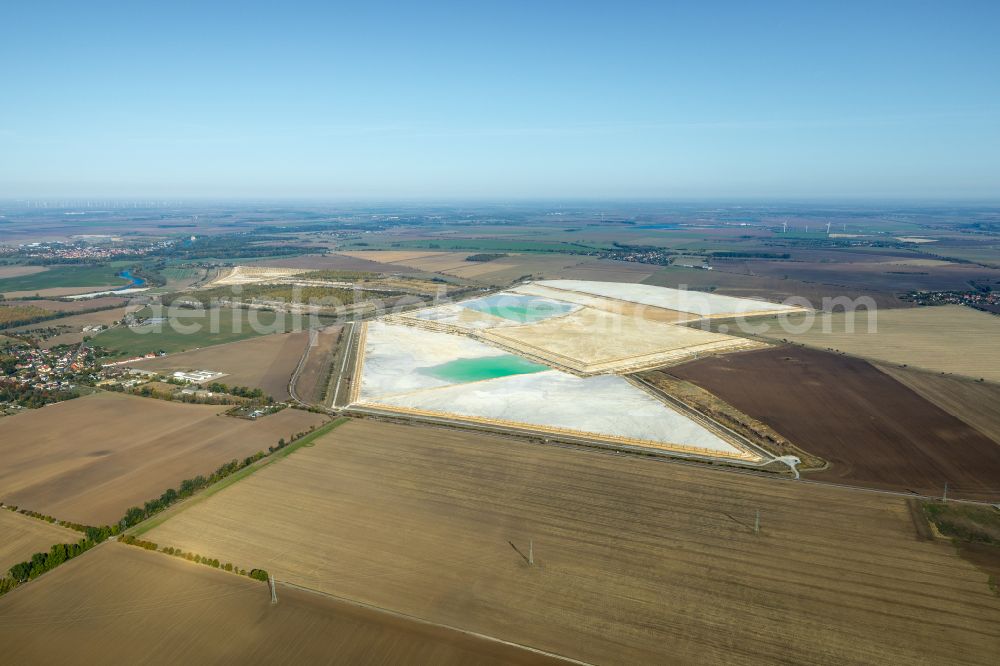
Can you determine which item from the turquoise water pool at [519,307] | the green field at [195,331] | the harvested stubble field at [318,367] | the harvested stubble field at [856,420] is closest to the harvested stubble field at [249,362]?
the harvested stubble field at [318,367]

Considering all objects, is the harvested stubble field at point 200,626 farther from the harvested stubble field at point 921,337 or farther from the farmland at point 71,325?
the farmland at point 71,325

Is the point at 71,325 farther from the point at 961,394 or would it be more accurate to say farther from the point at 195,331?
the point at 961,394

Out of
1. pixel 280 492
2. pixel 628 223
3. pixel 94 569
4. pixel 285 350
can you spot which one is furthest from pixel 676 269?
pixel 628 223

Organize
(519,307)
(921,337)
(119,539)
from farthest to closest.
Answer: (519,307) → (921,337) → (119,539)

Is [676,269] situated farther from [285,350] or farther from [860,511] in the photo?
[860,511]

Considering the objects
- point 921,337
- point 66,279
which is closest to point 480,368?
point 921,337

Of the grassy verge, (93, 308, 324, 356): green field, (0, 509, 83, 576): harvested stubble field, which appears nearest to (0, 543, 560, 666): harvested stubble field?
(0, 509, 83, 576): harvested stubble field
